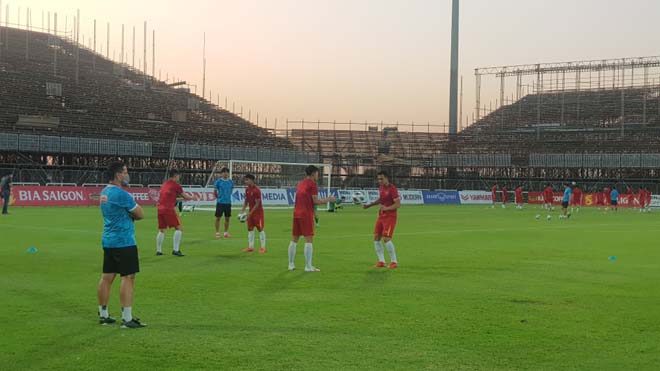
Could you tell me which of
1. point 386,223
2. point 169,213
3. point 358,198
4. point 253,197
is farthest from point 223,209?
point 358,198

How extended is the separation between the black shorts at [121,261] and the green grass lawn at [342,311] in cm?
72

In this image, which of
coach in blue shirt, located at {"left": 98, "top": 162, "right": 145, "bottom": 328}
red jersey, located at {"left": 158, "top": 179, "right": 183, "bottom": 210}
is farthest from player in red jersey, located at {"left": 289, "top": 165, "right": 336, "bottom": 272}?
coach in blue shirt, located at {"left": 98, "top": 162, "right": 145, "bottom": 328}

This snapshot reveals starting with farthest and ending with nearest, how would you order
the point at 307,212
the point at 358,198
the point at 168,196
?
1. the point at 358,198
2. the point at 168,196
3. the point at 307,212

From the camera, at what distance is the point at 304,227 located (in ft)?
49.3

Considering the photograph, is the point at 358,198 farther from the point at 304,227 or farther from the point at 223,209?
the point at 304,227

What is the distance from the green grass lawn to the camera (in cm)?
775

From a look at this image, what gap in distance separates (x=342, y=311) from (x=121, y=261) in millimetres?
3047

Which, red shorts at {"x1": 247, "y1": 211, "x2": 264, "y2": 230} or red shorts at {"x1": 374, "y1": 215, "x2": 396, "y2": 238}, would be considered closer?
red shorts at {"x1": 374, "y1": 215, "x2": 396, "y2": 238}

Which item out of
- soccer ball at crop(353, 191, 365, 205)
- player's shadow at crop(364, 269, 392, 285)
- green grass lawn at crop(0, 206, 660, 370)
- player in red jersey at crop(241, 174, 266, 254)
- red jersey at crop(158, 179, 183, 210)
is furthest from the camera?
soccer ball at crop(353, 191, 365, 205)

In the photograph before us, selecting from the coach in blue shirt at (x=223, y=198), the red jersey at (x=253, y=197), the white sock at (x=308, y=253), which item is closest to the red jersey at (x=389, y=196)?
the white sock at (x=308, y=253)

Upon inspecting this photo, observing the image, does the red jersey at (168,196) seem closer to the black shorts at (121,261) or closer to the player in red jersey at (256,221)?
the player in red jersey at (256,221)

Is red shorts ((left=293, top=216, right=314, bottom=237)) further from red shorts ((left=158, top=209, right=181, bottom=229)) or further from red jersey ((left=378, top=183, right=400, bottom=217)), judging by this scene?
red shorts ((left=158, top=209, right=181, bottom=229))

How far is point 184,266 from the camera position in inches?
617

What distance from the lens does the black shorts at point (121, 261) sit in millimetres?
9344
